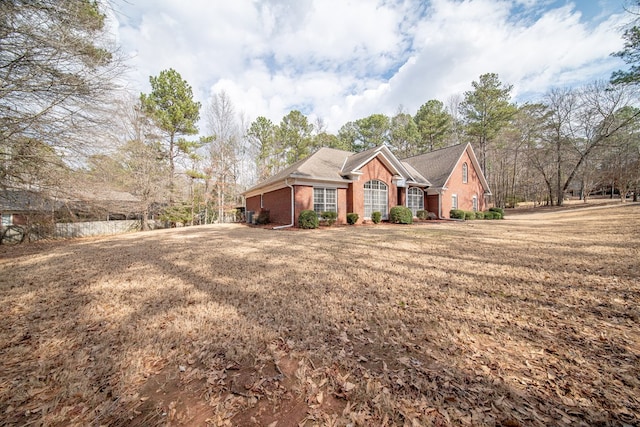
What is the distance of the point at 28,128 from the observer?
23.2ft

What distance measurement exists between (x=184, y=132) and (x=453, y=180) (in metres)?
25.2

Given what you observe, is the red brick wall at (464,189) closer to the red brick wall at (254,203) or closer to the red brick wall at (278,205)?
the red brick wall at (278,205)

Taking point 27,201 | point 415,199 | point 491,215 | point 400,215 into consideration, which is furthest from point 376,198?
point 27,201

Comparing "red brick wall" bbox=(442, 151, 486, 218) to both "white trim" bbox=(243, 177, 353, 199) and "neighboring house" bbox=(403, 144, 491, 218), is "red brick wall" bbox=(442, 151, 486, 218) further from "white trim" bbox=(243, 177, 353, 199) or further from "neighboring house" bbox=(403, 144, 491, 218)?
"white trim" bbox=(243, 177, 353, 199)

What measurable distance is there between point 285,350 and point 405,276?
3.14m

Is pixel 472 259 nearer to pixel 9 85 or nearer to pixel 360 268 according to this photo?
pixel 360 268

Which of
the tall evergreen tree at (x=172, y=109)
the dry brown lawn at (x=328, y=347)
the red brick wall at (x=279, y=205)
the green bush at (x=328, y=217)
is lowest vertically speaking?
the dry brown lawn at (x=328, y=347)

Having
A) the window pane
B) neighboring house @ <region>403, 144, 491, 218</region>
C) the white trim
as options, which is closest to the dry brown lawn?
the white trim

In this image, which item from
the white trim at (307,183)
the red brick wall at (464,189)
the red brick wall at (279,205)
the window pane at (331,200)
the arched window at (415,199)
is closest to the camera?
the white trim at (307,183)

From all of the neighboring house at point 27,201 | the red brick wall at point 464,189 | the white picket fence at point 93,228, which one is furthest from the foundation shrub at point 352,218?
the white picket fence at point 93,228

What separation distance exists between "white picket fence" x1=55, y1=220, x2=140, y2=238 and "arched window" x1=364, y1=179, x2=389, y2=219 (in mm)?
18976

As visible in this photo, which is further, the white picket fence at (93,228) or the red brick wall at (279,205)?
the red brick wall at (279,205)

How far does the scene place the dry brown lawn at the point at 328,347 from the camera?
1832 millimetres

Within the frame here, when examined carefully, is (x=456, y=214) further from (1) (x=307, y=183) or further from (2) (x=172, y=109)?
(2) (x=172, y=109)
